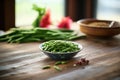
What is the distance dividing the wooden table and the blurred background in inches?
19.3

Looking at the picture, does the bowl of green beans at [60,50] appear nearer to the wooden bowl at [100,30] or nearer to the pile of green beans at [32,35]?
the pile of green beans at [32,35]

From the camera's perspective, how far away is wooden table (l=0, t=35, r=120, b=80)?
1.32 m

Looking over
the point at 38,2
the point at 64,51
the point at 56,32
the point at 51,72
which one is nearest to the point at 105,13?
the point at 38,2

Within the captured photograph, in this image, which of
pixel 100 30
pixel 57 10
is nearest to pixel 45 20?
pixel 100 30

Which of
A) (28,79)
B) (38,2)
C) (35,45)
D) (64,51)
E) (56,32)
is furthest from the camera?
(38,2)

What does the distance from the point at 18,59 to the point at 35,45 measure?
296mm

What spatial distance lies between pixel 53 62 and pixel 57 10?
53.4 inches

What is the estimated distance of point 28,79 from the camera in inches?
49.8

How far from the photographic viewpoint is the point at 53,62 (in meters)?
1.51

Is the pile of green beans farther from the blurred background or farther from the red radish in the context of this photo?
the blurred background

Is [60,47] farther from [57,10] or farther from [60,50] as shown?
[57,10]

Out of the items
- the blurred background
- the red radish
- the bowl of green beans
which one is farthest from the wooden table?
the blurred background

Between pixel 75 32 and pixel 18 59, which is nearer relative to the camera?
pixel 18 59

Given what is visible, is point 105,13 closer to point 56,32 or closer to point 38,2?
point 38,2
